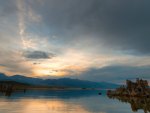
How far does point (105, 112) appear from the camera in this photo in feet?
222

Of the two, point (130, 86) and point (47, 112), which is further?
point (130, 86)

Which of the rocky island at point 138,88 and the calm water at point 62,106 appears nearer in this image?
the calm water at point 62,106

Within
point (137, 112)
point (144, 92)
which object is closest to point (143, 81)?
point (144, 92)

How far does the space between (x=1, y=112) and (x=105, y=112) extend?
2323 centimetres

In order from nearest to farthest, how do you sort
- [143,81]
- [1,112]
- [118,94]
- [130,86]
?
[1,112], [143,81], [130,86], [118,94]

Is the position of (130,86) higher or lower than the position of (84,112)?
higher

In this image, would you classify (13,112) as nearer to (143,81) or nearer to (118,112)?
(118,112)

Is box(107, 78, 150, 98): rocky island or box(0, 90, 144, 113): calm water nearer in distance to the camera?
box(0, 90, 144, 113): calm water

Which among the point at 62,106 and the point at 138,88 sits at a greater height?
the point at 138,88

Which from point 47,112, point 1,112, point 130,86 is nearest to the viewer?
point 1,112

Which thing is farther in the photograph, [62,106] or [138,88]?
[138,88]

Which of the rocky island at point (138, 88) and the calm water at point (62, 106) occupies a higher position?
the rocky island at point (138, 88)

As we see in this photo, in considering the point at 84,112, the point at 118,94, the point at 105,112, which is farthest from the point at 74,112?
the point at 118,94

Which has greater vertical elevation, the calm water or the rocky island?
the rocky island
